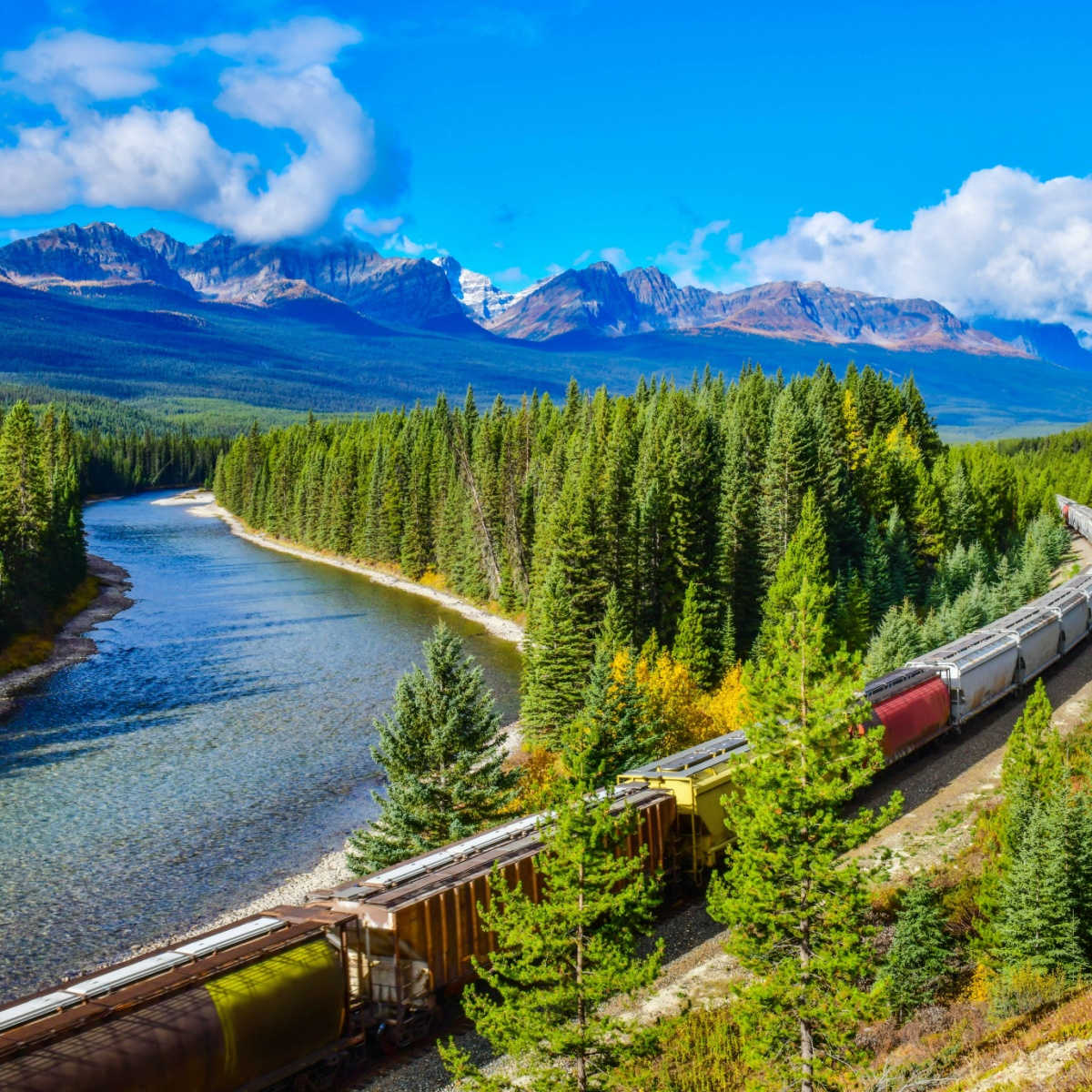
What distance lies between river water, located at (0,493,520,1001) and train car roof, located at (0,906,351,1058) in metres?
12.3

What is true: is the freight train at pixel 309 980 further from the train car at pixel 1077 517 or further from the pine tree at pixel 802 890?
the train car at pixel 1077 517

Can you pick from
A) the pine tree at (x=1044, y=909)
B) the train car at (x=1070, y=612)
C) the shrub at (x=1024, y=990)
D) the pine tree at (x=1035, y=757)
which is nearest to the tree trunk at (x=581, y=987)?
the shrub at (x=1024, y=990)

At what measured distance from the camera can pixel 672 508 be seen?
65750 millimetres

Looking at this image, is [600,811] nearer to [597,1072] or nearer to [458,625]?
[597,1072]

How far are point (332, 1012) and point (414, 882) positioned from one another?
3312 millimetres

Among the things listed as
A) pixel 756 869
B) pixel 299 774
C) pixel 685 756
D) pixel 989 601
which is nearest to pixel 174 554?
pixel 299 774

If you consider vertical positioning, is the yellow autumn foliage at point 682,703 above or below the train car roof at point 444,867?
below

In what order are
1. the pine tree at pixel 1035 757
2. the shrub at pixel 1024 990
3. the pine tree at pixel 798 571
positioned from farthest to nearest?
1. the pine tree at pixel 798 571
2. the pine tree at pixel 1035 757
3. the shrub at pixel 1024 990

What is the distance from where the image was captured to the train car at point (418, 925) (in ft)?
68.0

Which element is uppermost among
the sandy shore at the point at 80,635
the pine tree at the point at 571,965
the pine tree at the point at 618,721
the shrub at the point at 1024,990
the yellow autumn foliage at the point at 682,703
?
the pine tree at the point at 571,965

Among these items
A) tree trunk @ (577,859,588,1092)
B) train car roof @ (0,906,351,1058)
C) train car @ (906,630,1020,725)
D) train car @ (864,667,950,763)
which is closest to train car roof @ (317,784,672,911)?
train car roof @ (0,906,351,1058)

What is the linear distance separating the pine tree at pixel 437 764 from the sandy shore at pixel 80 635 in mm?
33613

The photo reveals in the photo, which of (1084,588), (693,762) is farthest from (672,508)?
(693,762)

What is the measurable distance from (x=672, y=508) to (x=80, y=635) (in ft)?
154
